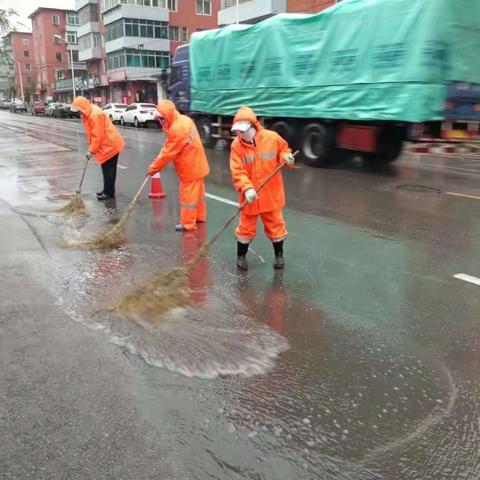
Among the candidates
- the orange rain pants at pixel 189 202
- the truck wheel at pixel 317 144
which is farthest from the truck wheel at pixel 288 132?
the orange rain pants at pixel 189 202

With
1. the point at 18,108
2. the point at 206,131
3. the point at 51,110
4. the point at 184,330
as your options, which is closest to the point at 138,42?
the point at 51,110

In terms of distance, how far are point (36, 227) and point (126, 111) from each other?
2751 centimetres

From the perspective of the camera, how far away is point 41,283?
488 centimetres

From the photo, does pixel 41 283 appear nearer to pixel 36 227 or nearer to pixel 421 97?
pixel 36 227

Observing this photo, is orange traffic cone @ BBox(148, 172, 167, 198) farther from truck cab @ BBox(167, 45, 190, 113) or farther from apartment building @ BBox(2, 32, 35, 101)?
apartment building @ BBox(2, 32, 35, 101)

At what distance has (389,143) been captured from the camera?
11.9m

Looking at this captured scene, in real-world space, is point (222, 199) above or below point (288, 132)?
below

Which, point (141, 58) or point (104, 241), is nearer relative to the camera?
point (104, 241)

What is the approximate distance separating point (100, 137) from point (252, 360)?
6149 mm

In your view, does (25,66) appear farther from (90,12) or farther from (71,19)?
(90,12)

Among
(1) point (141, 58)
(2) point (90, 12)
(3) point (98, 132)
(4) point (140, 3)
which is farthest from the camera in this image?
(2) point (90, 12)

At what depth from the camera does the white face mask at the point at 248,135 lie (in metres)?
4.75

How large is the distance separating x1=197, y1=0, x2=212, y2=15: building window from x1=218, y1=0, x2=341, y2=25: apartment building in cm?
2035

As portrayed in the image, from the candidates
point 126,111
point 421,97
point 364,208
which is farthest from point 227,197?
point 126,111
